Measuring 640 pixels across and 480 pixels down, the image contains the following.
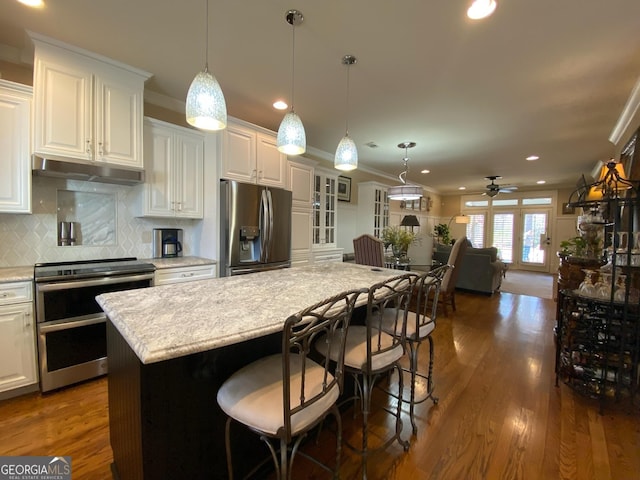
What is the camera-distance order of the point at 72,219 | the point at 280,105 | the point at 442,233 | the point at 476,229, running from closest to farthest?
the point at 72,219, the point at 280,105, the point at 442,233, the point at 476,229

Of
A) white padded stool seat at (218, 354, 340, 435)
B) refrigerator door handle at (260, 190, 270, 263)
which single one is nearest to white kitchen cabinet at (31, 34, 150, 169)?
refrigerator door handle at (260, 190, 270, 263)

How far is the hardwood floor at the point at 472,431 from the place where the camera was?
1.50 meters

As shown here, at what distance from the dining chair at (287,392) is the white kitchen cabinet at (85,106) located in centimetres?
233

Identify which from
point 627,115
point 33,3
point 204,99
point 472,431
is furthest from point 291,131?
point 627,115

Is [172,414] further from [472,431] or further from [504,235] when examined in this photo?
[504,235]

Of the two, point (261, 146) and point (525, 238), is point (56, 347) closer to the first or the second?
point (261, 146)

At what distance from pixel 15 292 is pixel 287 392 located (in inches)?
90.7

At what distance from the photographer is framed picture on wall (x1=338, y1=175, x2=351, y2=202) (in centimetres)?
544

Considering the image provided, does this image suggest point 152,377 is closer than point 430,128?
Yes

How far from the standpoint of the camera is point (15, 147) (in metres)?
2.11

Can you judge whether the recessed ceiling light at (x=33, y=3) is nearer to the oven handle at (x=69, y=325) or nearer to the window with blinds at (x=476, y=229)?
the oven handle at (x=69, y=325)

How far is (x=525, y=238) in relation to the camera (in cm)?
877

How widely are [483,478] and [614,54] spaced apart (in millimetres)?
2993

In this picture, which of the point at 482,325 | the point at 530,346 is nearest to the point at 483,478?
the point at 530,346
